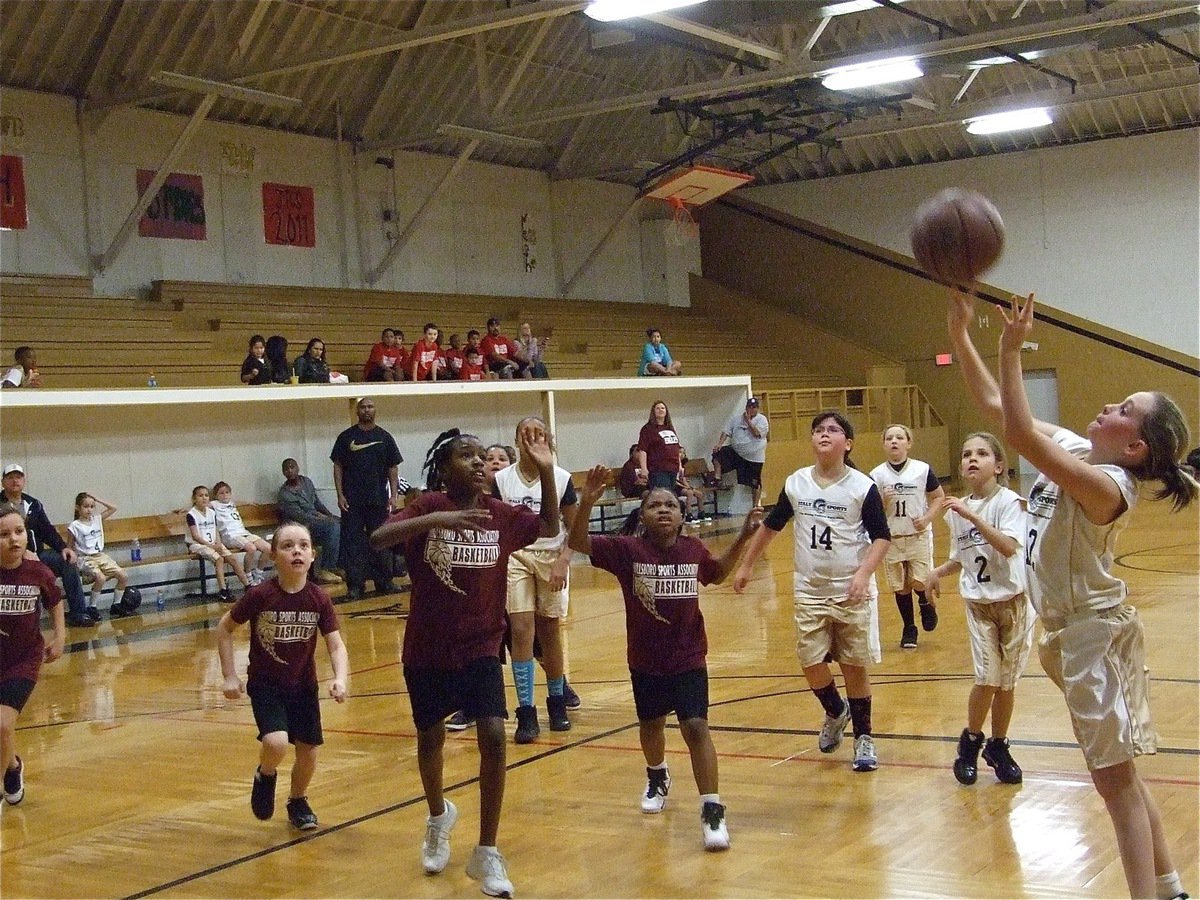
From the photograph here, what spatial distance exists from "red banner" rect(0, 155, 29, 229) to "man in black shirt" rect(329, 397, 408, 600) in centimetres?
589

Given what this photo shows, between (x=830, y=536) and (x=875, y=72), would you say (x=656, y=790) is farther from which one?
(x=875, y=72)

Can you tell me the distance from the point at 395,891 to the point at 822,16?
12394mm

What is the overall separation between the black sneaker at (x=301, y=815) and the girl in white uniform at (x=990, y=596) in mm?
2501

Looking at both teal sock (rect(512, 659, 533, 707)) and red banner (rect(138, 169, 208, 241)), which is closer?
teal sock (rect(512, 659, 533, 707))

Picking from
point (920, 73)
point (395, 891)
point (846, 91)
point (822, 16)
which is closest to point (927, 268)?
point (395, 891)

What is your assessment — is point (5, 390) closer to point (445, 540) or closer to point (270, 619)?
point (270, 619)

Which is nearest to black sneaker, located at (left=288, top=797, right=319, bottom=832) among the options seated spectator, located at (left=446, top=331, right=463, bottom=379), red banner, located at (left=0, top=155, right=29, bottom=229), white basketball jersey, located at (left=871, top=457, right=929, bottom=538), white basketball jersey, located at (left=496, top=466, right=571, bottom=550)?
white basketball jersey, located at (left=496, top=466, right=571, bottom=550)

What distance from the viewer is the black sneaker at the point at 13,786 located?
18.8 feet

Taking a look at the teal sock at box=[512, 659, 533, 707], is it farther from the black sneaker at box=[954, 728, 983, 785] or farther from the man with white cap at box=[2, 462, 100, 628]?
the man with white cap at box=[2, 462, 100, 628]

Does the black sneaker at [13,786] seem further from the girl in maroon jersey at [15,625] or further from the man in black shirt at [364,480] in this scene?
the man in black shirt at [364,480]

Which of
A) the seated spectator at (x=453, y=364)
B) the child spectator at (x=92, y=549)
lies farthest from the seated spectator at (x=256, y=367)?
the seated spectator at (x=453, y=364)

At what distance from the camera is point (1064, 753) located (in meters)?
5.56

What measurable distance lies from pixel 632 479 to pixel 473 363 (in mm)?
2535

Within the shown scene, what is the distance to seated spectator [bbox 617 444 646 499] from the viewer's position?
55.0 feet
